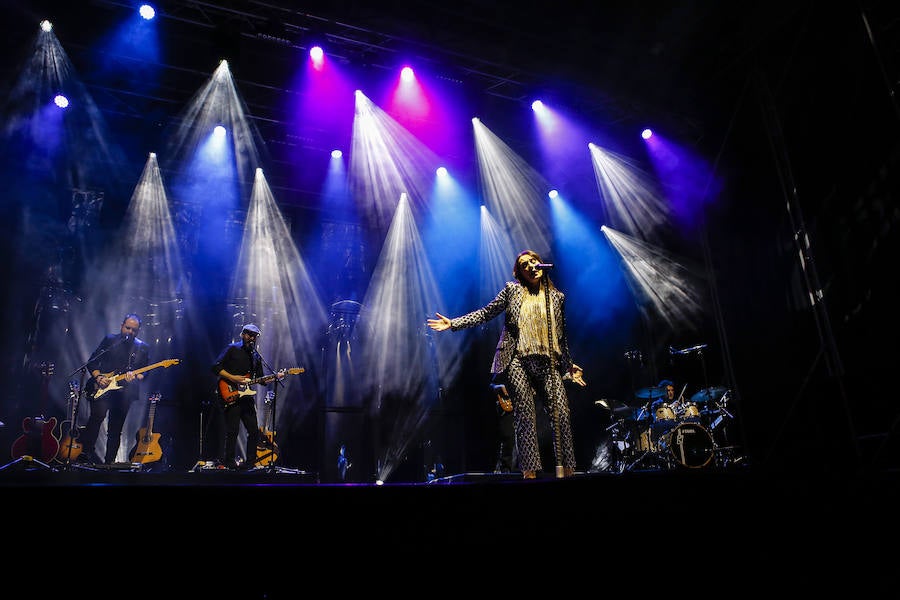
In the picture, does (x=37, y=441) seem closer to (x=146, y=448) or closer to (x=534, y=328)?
(x=146, y=448)

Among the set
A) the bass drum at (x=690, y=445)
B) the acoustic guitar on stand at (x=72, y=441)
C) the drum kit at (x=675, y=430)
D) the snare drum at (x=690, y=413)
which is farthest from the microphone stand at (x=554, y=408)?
the acoustic guitar on stand at (x=72, y=441)

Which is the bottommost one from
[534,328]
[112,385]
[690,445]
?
[690,445]

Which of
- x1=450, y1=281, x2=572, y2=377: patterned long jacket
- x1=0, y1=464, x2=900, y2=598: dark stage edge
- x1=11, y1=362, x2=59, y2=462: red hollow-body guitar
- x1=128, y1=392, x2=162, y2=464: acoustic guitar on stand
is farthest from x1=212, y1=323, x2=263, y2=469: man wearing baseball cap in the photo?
x1=0, y1=464, x2=900, y2=598: dark stage edge

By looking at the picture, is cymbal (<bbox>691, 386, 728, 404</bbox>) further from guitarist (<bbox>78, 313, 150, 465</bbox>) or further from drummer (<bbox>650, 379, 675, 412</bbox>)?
guitarist (<bbox>78, 313, 150, 465</bbox>)

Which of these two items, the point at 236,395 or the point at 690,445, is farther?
the point at 690,445

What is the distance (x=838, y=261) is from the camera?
249 inches

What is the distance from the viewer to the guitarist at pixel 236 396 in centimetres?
777

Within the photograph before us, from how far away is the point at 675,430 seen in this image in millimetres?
7953

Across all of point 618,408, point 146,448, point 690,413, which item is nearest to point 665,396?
point 690,413

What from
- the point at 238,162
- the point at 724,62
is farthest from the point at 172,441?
the point at 724,62

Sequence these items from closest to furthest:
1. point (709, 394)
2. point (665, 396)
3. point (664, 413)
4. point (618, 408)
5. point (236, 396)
Answer: 1. point (236, 396)
2. point (709, 394)
3. point (664, 413)
4. point (618, 408)
5. point (665, 396)

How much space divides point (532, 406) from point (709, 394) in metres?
4.82

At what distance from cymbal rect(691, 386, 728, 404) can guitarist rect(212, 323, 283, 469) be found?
270 inches

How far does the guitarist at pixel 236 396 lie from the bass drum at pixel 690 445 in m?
6.22
